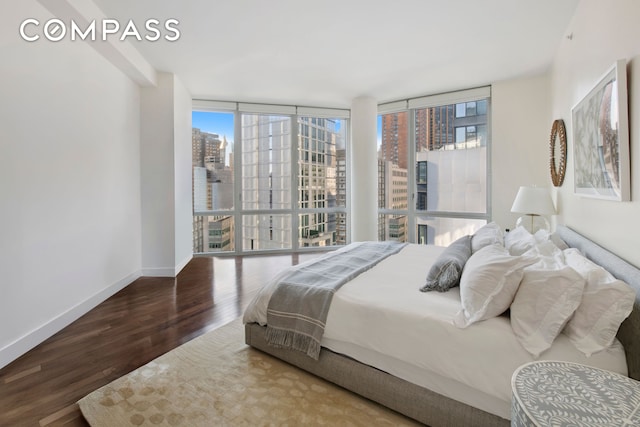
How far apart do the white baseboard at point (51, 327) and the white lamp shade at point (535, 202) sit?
4383mm

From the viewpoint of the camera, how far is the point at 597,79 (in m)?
2.02

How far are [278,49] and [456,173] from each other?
3.23m

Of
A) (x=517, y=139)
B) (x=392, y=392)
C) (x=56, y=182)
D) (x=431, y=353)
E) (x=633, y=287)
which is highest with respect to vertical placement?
(x=517, y=139)

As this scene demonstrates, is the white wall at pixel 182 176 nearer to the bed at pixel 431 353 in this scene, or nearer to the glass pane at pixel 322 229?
the glass pane at pixel 322 229

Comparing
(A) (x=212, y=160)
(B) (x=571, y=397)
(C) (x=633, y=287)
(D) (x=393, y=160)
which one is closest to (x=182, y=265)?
(A) (x=212, y=160)

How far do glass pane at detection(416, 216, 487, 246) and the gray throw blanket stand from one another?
10.0ft

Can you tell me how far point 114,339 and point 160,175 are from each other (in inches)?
90.9

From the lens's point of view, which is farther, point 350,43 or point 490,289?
point 350,43

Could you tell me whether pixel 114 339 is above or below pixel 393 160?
below

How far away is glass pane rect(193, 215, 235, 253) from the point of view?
5.28 meters

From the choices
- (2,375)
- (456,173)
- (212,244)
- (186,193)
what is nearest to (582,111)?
(456,173)

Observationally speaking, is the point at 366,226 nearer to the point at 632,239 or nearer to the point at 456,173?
the point at 456,173

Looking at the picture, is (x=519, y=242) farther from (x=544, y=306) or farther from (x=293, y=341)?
(x=293, y=341)

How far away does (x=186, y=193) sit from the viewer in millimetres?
4695
